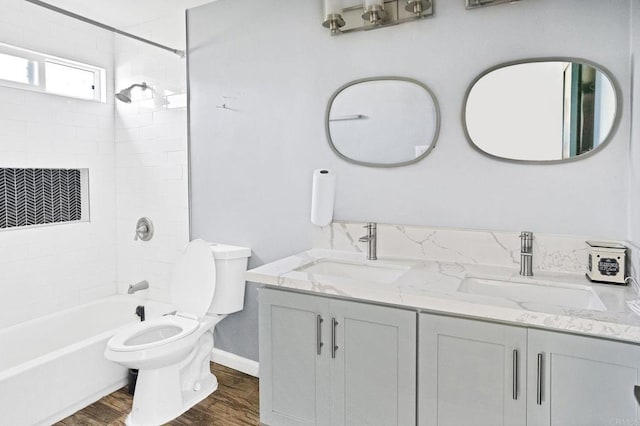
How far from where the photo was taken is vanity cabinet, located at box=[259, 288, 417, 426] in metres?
1.66

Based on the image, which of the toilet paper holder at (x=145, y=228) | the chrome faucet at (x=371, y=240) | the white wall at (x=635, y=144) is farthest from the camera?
the toilet paper holder at (x=145, y=228)

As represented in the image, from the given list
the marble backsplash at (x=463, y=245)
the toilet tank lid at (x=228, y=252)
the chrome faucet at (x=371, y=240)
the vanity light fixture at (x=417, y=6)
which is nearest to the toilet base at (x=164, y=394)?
the toilet tank lid at (x=228, y=252)

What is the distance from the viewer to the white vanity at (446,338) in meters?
1.34

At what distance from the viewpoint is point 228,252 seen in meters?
2.57

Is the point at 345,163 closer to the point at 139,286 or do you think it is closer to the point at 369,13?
the point at 369,13

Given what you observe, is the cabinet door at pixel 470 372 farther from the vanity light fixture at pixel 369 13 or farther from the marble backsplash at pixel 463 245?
the vanity light fixture at pixel 369 13

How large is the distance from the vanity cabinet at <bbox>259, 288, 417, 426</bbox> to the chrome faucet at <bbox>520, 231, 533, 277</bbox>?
602mm

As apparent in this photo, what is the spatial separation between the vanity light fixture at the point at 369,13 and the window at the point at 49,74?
83.7 inches

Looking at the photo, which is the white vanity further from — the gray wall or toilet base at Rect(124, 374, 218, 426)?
toilet base at Rect(124, 374, 218, 426)

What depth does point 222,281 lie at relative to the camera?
2.60 m

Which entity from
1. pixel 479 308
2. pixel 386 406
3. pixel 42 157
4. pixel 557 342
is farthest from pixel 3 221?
pixel 557 342

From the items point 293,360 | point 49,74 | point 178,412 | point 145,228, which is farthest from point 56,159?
point 293,360

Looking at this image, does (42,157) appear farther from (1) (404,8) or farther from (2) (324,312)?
(1) (404,8)

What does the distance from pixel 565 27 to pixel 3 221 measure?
3523 mm
